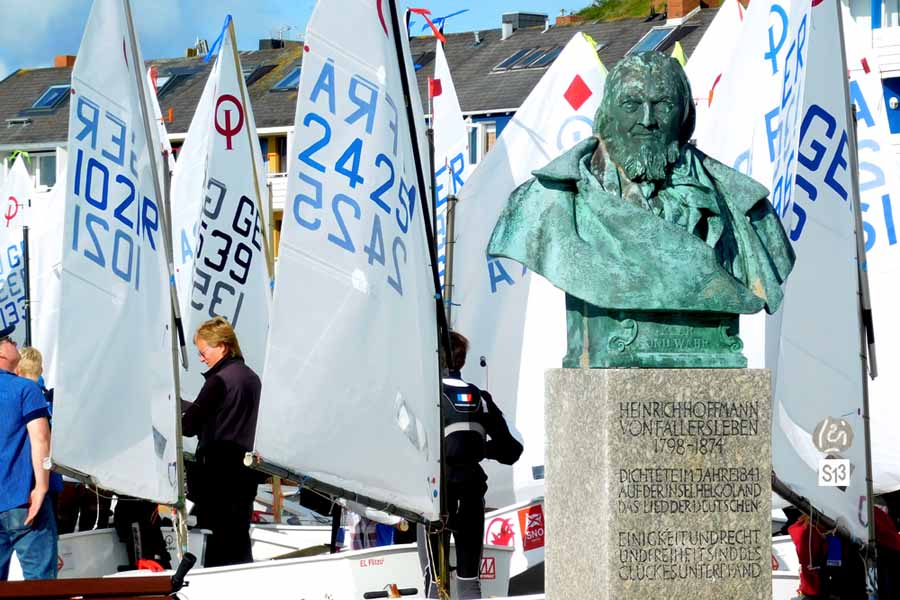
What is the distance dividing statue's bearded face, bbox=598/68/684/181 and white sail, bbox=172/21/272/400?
8.32 meters

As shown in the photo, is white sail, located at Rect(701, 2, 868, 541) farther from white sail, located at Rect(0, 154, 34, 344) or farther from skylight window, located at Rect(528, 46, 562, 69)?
skylight window, located at Rect(528, 46, 562, 69)

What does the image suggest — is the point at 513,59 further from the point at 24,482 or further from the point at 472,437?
the point at 24,482

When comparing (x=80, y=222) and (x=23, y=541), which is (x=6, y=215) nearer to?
(x=80, y=222)

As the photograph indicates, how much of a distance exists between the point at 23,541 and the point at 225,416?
203 centimetres

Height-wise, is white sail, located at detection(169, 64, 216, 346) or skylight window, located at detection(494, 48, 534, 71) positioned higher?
skylight window, located at detection(494, 48, 534, 71)

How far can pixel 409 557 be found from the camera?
35.3ft

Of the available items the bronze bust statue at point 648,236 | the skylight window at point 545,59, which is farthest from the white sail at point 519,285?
the skylight window at point 545,59

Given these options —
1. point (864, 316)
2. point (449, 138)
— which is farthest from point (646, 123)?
point (449, 138)

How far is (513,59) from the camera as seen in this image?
168 feet

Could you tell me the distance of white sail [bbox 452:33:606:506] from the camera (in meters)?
15.0

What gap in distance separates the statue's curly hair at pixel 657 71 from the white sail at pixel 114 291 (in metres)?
5.55

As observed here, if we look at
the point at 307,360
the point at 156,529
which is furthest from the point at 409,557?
the point at 156,529

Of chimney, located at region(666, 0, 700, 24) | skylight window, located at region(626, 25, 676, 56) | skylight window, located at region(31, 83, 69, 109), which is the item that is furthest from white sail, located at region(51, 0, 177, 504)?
skylight window, located at region(31, 83, 69, 109)

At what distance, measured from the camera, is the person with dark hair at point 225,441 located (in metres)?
12.1
